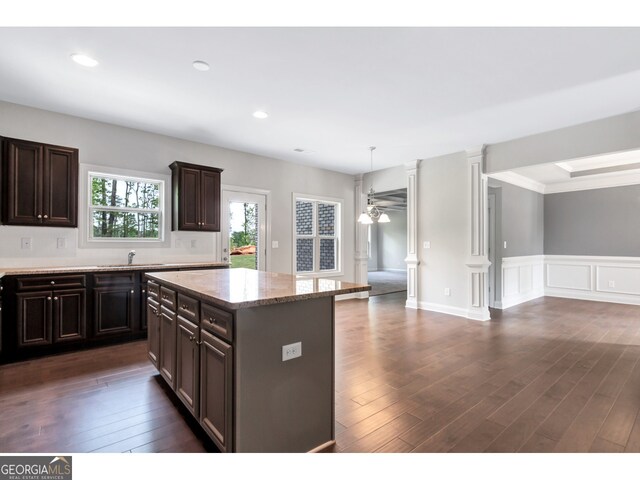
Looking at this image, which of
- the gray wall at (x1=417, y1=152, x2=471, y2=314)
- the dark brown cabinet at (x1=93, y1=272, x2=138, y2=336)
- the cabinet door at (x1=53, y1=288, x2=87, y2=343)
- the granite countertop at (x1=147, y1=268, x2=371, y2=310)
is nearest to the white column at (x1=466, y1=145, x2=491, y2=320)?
the gray wall at (x1=417, y1=152, x2=471, y2=314)

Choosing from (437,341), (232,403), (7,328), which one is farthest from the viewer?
(437,341)

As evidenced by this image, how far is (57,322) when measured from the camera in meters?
3.37

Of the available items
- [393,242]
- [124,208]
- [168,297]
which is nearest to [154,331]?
[168,297]

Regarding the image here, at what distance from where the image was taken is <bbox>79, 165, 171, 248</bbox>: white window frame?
396 centimetres

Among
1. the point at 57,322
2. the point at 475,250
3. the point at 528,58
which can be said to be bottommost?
the point at 57,322

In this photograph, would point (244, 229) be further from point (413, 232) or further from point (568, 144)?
point (568, 144)

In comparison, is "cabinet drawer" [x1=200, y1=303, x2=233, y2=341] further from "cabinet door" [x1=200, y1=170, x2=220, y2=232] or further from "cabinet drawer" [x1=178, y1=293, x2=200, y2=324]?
"cabinet door" [x1=200, y1=170, x2=220, y2=232]

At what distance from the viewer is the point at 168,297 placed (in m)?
2.40

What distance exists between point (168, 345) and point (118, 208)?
2.69 m

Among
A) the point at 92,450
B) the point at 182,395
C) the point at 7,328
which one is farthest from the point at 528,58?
the point at 7,328

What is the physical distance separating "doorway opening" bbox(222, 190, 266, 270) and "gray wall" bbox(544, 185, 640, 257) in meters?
6.46

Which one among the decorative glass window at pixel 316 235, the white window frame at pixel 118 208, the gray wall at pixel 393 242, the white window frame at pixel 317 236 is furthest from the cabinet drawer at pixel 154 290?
the gray wall at pixel 393 242

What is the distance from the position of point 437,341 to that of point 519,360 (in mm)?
859
